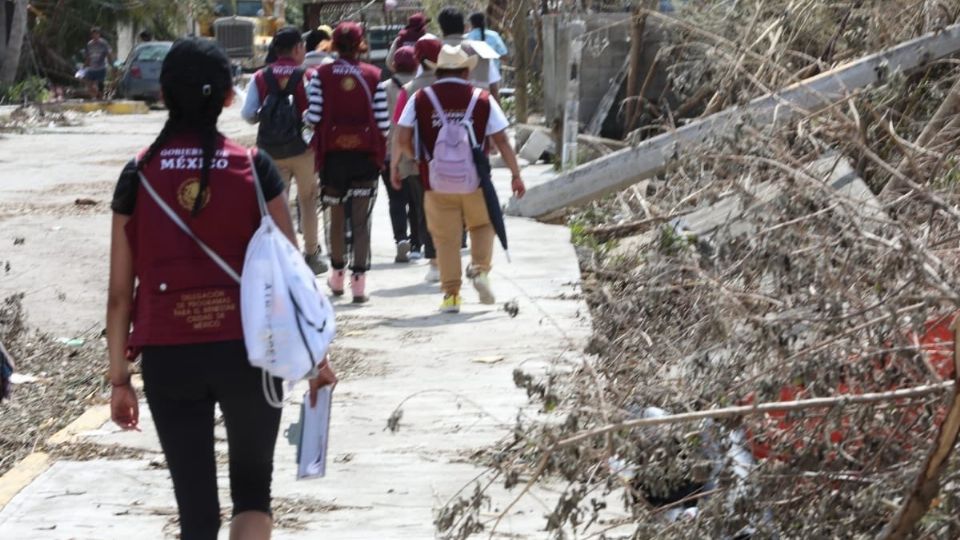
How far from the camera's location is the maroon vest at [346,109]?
10523mm

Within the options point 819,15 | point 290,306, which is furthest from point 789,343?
point 819,15

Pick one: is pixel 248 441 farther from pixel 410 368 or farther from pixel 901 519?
pixel 410 368

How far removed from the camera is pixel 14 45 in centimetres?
3938

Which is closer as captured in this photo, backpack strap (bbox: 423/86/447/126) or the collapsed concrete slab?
the collapsed concrete slab

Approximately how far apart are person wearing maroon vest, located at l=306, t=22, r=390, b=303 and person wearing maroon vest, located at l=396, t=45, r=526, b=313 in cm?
60

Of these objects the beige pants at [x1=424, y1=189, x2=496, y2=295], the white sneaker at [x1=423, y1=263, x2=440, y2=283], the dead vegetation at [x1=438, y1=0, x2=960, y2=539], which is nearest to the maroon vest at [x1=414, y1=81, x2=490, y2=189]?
the beige pants at [x1=424, y1=189, x2=496, y2=295]

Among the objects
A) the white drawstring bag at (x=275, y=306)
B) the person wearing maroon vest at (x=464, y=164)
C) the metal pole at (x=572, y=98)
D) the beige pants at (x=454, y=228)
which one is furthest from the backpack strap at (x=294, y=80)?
the white drawstring bag at (x=275, y=306)

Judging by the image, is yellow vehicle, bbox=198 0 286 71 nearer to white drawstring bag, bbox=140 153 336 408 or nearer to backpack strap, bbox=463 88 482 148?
backpack strap, bbox=463 88 482 148

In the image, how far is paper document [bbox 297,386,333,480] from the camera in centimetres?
473

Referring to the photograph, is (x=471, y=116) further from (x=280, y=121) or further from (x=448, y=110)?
(x=280, y=121)

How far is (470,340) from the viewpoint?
9.45 meters

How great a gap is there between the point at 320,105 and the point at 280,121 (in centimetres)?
42

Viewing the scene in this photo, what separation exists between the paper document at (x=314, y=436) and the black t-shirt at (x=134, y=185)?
619 millimetres

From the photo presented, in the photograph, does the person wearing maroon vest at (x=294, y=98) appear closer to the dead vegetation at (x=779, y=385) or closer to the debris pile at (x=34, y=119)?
the dead vegetation at (x=779, y=385)
